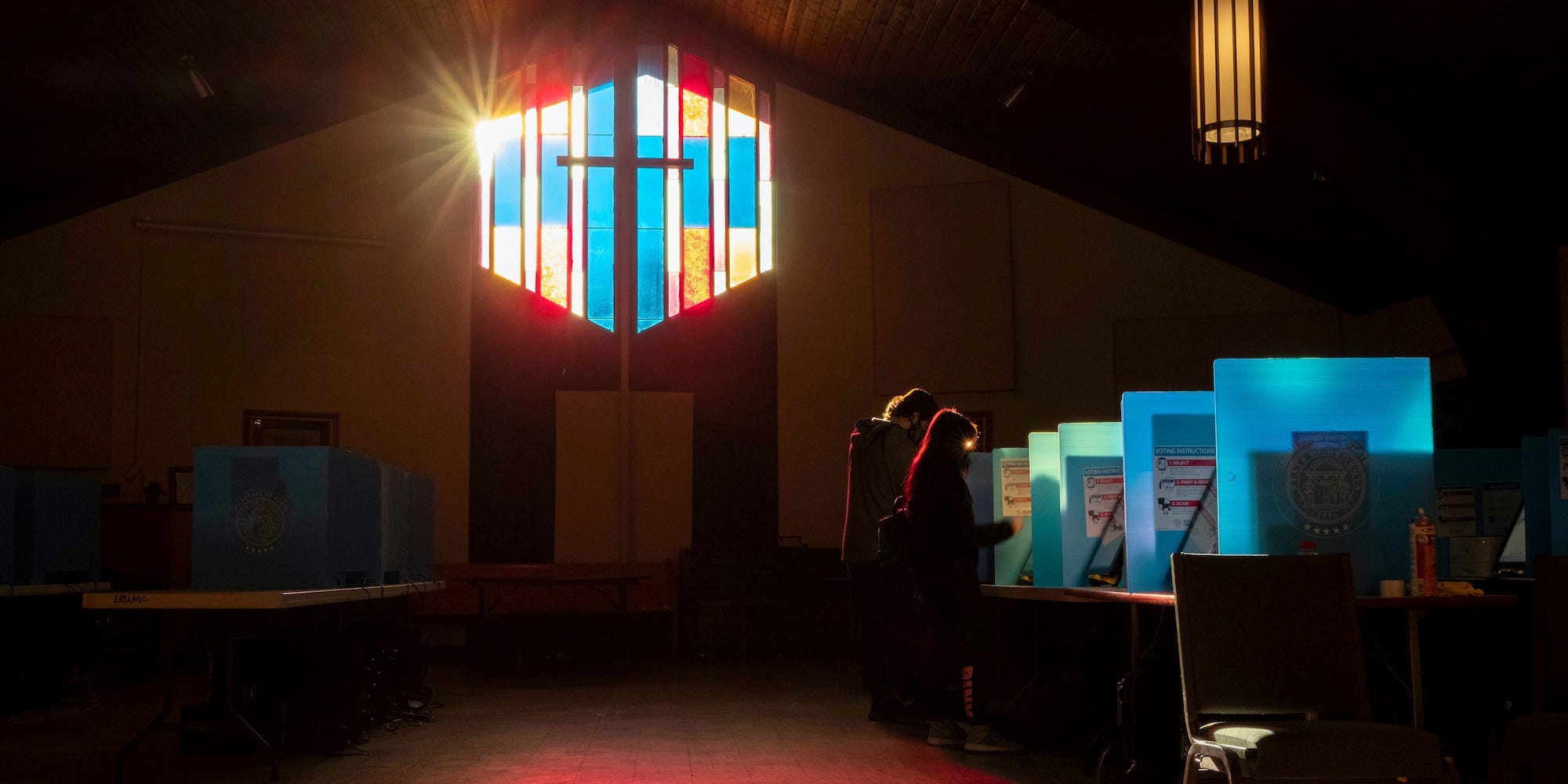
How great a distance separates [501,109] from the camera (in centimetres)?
1164

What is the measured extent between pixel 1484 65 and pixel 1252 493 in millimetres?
5147

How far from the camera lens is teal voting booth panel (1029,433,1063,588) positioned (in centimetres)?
518

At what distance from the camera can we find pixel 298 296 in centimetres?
1121

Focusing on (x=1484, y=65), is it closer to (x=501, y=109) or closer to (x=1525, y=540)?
(x=1525, y=540)

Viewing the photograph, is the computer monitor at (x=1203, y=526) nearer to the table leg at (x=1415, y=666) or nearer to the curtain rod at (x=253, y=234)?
the table leg at (x=1415, y=666)

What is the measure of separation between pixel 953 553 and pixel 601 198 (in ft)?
23.7

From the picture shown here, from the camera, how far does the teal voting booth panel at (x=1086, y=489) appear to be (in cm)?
470

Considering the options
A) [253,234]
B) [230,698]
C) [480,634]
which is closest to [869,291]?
[480,634]

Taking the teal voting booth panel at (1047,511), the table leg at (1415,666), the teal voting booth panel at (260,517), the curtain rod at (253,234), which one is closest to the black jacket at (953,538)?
the teal voting booth panel at (1047,511)

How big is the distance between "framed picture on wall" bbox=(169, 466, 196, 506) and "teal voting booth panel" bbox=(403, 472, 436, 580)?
3094mm

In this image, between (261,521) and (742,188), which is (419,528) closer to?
(261,521)

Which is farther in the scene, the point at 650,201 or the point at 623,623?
the point at 650,201

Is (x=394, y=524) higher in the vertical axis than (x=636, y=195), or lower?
lower

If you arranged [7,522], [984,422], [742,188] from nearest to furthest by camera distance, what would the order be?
[7,522], [984,422], [742,188]
